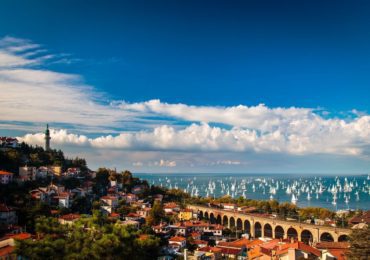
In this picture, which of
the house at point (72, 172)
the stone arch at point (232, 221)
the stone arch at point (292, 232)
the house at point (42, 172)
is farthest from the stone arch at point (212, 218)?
the house at point (42, 172)

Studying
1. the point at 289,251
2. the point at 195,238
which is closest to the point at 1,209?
the point at 195,238

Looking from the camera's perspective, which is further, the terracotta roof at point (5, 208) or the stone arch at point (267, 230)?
the stone arch at point (267, 230)

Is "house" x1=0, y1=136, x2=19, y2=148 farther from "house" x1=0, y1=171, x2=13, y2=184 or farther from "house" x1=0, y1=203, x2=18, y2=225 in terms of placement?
"house" x1=0, y1=203, x2=18, y2=225

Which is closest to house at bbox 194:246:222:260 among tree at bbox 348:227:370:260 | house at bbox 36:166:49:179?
tree at bbox 348:227:370:260

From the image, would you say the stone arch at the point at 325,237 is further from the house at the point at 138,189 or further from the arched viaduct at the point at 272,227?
the house at the point at 138,189

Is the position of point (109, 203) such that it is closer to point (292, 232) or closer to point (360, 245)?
point (292, 232)

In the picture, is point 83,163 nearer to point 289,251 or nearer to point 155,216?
point 155,216

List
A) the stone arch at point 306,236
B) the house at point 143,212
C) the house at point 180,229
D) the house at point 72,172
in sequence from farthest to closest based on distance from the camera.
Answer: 1. the house at point 72,172
2. the house at point 143,212
3. the stone arch at point 306,236
4. the house at point 180,229

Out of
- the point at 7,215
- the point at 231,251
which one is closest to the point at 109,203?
the point at 7,215
